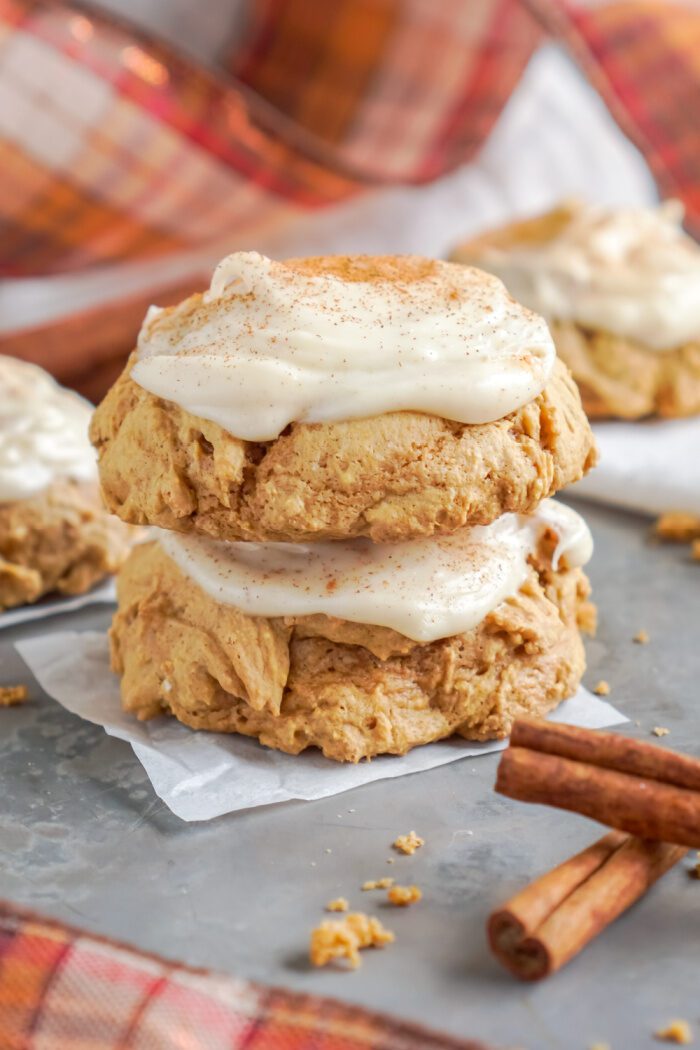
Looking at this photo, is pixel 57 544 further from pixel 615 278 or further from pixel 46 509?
pixel 615 278

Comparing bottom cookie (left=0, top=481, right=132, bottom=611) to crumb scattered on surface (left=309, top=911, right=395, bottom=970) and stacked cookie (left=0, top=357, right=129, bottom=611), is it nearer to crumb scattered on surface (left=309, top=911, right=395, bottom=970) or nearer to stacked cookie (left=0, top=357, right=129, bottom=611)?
stacked cookie (left=0, top=357, right=129, bottom=611)

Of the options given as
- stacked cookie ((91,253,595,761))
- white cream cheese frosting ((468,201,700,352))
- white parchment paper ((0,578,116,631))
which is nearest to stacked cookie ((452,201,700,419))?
white cream cheese frosting ((468,201,700,352))

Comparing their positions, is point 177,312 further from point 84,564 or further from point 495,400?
point 84,564

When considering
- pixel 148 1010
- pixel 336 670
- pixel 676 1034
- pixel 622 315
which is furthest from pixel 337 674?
pixel 622 315

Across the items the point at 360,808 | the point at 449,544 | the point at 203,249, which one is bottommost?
the point at 203,249

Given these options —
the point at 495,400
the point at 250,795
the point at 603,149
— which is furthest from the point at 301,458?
the point at 603,149

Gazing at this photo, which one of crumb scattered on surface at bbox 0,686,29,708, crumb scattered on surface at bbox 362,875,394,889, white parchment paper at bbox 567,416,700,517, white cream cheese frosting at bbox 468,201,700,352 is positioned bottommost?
crumb scattered on surface at bbox 0,686,29,708
